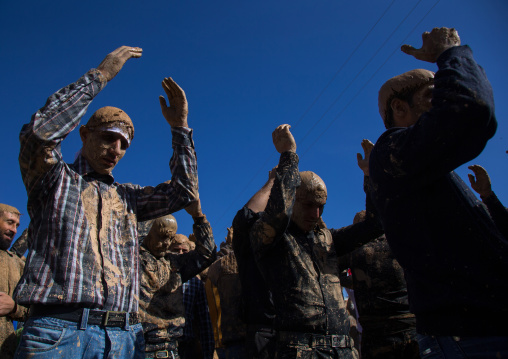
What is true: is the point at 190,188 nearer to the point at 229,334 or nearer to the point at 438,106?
the point at 438,106

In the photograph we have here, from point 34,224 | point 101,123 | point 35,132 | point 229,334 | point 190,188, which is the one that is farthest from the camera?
point 229,334

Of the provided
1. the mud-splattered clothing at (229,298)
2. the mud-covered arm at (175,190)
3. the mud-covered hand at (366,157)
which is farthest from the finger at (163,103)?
the mud-splattered clothing at (229,298)

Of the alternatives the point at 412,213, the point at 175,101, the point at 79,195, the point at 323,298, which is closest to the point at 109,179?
the point at 79,195

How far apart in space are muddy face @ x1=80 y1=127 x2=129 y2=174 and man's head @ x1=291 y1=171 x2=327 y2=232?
157 centimetres

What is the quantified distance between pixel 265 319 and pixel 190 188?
175 cm

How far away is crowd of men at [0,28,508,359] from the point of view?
1688 millimetres

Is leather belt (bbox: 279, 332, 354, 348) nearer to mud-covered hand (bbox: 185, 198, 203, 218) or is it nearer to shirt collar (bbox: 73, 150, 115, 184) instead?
shirt collar (bbox: 73, 150, 115, 184)

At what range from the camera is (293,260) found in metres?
3.08

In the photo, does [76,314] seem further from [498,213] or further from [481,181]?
[481,181]

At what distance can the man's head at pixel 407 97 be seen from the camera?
87.4 inches

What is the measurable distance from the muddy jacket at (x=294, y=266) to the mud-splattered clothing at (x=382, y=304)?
1.00 m

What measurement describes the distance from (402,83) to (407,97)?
3.5 inches

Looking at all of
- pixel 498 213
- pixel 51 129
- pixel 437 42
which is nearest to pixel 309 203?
pixel 498 213

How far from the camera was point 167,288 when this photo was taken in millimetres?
4340
